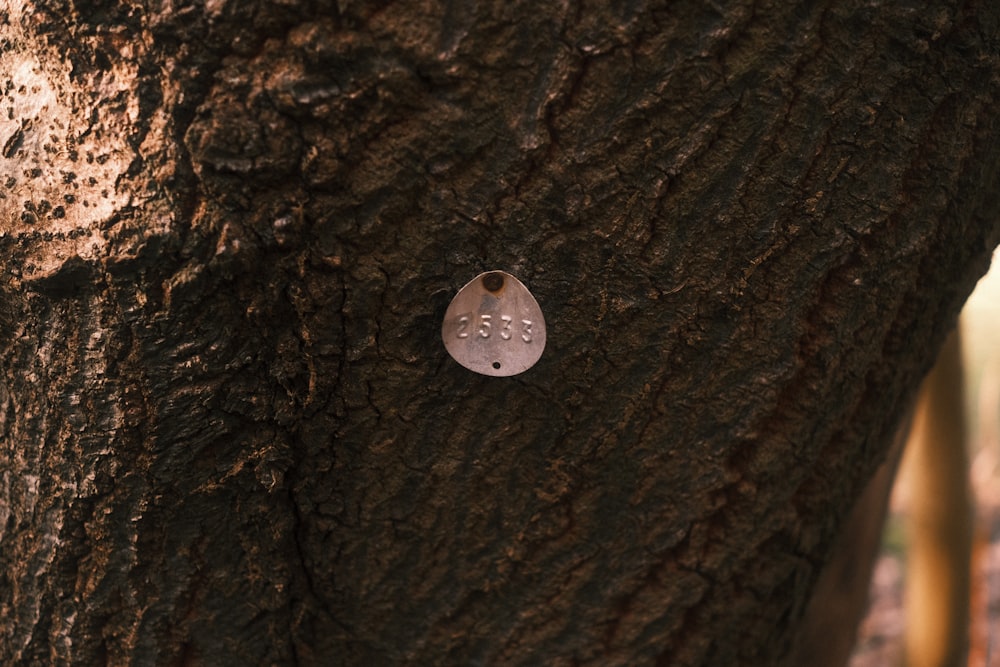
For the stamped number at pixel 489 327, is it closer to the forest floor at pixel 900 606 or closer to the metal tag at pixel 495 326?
the metal tag at pixel 495 326

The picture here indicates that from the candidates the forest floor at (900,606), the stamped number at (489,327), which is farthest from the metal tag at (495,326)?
the forest floor at (900,606)

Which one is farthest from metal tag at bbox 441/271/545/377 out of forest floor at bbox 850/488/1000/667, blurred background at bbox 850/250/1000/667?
forest floor at bbox 850/488/1000/667

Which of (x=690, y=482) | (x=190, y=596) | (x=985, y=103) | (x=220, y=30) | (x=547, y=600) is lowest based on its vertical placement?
(x=190, y=596)

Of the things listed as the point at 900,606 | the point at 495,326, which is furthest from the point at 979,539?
the point at 495,326

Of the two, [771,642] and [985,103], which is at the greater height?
[985,103]

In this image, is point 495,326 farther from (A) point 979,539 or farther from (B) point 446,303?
(A) point 979,539

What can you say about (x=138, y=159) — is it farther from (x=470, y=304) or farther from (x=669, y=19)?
(x=669, y=19)

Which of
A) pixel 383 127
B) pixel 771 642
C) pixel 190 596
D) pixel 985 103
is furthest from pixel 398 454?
pixel 985 103

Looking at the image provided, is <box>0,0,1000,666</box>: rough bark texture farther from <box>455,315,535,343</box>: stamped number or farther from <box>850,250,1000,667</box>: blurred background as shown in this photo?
<box>850,250,1000,667</box>: blurred background
